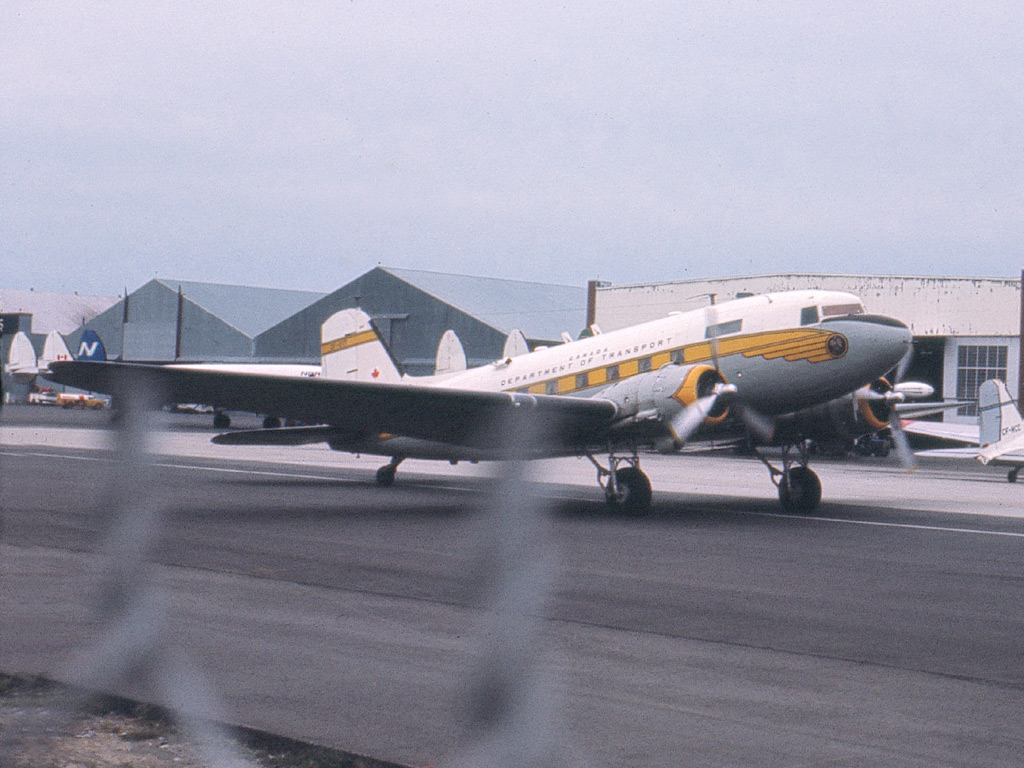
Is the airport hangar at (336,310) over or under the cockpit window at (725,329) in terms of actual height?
over

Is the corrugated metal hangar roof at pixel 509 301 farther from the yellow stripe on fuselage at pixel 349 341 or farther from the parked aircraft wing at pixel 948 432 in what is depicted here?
the yellow stripe on fuselage at pixel 349 341

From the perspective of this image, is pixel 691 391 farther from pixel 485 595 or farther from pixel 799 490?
pixel 485 595

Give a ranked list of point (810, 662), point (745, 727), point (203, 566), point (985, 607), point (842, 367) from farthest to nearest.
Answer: point (842, 367), point (203, 566), point (985, 607), point (810, 662), point (745, 727)

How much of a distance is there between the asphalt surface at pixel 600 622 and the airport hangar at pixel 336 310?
45836 mm

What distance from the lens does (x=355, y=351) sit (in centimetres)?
2570

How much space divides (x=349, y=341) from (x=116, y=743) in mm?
20575

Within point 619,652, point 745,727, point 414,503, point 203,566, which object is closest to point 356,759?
point 745,727

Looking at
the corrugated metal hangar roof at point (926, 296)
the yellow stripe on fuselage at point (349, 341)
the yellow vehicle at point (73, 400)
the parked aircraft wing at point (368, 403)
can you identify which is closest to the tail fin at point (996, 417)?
the yellow stripe on fuselage at point (349, 341)

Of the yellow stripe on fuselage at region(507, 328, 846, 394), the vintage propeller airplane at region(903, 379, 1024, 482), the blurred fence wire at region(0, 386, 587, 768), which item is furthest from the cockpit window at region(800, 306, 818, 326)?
the blurred fence wire at region(0, 386, 587, 768)

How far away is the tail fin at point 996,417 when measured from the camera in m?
32.4

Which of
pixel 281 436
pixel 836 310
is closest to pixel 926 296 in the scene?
pixel 836 310

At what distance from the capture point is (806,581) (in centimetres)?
1198

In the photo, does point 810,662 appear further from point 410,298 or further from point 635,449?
point 410,298

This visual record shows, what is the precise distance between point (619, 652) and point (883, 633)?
93.8 inches
